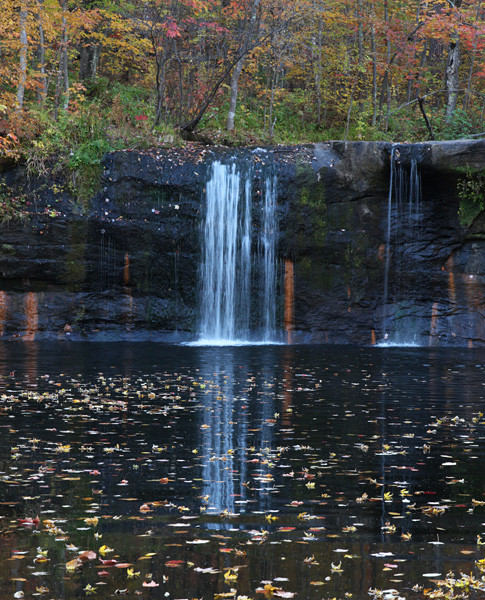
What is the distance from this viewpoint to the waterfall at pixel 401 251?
694 inches

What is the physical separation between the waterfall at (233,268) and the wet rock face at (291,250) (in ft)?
0.68

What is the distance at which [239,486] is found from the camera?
5.40 meters

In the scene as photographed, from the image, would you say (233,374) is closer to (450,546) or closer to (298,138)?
(450,546)

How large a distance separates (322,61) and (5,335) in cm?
1363

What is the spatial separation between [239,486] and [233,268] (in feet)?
41.1

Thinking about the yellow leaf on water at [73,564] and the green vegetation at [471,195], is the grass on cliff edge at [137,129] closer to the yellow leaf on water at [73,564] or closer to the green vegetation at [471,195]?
the green vegetation at [471,195]

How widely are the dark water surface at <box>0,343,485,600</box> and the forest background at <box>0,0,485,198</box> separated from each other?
9.26m

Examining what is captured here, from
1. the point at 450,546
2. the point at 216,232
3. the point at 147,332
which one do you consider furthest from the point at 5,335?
the point at 450,546

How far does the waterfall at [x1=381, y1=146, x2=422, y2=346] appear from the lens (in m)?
17.6

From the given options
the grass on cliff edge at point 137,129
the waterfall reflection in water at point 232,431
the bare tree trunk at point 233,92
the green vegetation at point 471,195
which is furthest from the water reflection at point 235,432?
the bare tree trunk at point 233,92

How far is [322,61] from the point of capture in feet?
77.9

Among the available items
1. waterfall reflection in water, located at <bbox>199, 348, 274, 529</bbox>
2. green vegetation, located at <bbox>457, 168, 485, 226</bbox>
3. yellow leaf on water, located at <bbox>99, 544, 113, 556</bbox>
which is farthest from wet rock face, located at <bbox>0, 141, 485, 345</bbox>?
yellow leaf on water, located at <bbox>99, 544, 113, 556</bbox>

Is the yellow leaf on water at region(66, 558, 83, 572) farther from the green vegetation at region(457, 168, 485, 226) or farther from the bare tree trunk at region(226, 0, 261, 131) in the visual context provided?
the bare tree trunk at region(226, 0, 261, 131)

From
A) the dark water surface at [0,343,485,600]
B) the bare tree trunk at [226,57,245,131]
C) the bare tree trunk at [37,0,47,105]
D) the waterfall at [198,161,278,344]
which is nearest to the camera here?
the dark water surface at [0,343,485,600]
